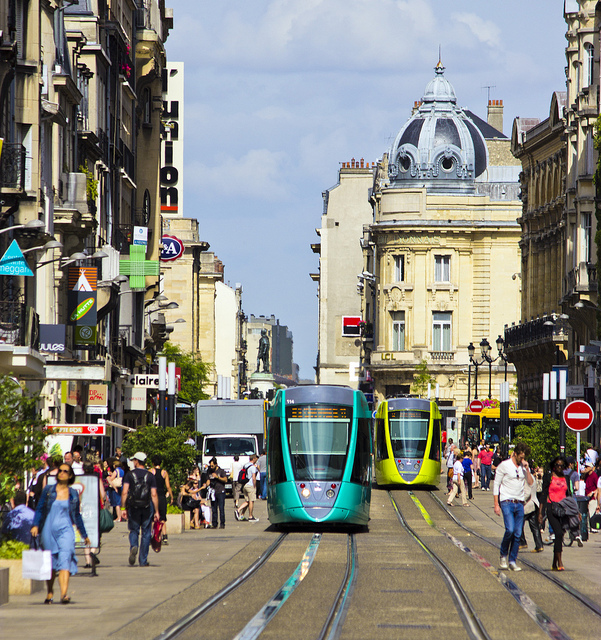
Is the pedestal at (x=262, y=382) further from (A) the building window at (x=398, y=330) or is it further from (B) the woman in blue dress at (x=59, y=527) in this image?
(B) the woman in blue dress at (x=59, y=527)

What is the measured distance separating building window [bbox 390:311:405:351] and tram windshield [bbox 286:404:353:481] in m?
71.5

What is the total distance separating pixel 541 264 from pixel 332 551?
52448mm

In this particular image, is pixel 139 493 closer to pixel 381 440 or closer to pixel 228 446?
pixel 381 440

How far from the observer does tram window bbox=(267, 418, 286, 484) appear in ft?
92.0

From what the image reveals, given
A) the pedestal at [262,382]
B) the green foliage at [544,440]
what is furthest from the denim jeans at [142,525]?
the pedestal at [262,382]

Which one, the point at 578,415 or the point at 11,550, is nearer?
the point at 11,550

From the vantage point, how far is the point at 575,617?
1480cm

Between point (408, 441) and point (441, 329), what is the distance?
5213cm

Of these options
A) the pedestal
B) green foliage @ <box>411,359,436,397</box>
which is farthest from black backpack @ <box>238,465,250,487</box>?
the pedestal

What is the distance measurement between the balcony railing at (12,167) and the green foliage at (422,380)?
6389cm

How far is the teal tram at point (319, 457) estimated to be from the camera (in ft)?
91.4

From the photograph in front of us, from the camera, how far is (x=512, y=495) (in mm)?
20141

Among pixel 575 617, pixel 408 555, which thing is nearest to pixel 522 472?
pixel 408 555

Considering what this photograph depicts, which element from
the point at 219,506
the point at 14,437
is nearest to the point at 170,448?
the point at 219,506
